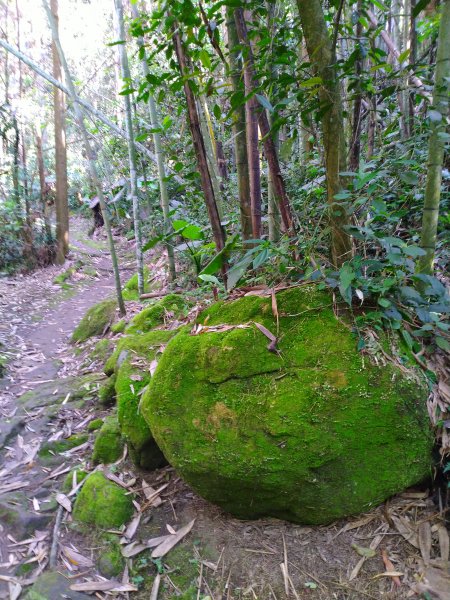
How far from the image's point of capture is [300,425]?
1954 mm

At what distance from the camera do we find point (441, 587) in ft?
5.73

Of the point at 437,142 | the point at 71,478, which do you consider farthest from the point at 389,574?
the point at 71,478

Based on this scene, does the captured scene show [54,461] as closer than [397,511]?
No

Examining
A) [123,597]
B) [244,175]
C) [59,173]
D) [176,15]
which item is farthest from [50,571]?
[59,173]

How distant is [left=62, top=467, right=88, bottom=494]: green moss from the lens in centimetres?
289

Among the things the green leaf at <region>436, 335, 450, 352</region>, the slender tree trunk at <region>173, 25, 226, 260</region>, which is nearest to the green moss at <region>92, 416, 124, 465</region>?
the slender tree trunk at <region>173, 25, 226, 260</region>

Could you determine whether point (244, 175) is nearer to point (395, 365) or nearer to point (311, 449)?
point (395, 365)

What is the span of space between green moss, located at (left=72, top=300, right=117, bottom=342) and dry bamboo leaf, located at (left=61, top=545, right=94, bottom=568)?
3.53 m

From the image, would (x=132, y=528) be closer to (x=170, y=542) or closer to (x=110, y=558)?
(x=110, y=558)

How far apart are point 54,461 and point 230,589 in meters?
1.91

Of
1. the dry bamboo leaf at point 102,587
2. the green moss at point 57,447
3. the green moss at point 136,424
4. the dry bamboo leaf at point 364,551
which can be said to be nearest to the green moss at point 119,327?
the green moss at point 57,447

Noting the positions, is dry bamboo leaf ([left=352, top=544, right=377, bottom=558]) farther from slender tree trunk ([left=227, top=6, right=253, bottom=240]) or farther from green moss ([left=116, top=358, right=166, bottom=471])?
slender tree trunk ([left=227, top=6, right=253, bottom=240])

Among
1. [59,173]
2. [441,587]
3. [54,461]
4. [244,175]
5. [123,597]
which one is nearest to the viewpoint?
[441,587]

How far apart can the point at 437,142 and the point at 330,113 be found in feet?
1.73
